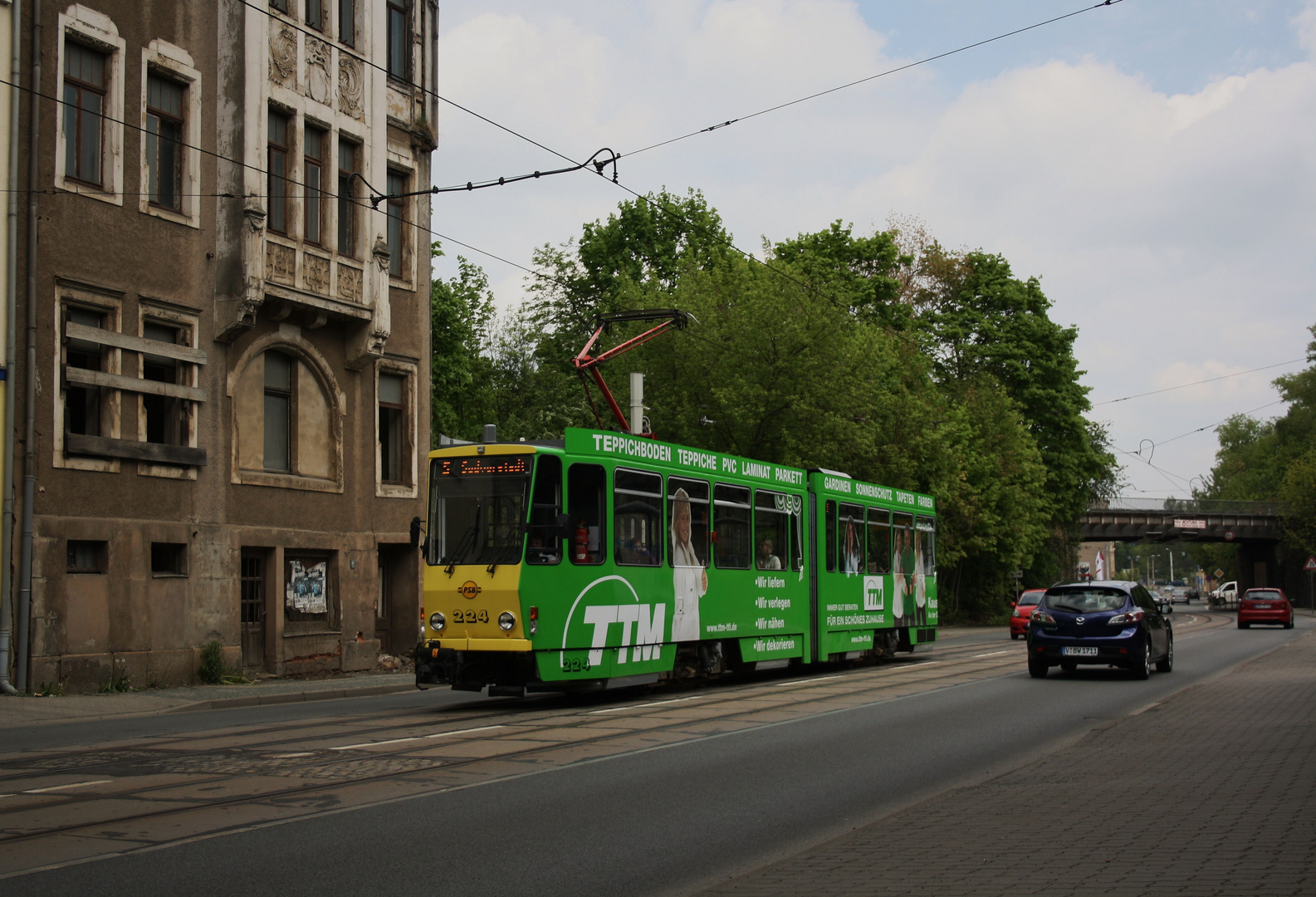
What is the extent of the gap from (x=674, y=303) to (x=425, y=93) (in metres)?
12.8

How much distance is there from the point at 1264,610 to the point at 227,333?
127 feet

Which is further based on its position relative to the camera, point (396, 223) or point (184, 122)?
point (396, 223)

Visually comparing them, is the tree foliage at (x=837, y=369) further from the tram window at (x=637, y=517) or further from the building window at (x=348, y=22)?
the tram window at (x=637, y=517)

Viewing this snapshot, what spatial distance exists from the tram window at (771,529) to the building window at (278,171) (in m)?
9.99

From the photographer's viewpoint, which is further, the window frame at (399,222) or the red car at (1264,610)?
the red car at (1264,610)

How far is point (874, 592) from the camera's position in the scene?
24.3m

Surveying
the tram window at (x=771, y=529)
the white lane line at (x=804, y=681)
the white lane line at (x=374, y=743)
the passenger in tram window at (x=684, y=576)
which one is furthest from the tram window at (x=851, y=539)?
the white lane line at (x=374, y=743)

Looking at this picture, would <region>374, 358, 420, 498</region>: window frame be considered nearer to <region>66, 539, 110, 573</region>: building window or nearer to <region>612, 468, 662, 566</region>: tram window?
<region>66, 539, 110, 573</region>: building window

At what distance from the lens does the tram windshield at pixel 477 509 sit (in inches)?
619

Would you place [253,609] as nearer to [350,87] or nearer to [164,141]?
[164,141]

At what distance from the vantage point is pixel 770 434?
3728 centimetres

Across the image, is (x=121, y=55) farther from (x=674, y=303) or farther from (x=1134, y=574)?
(x=1134, y=574)

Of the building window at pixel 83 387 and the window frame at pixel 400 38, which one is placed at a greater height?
the window frame at pixel 400 38

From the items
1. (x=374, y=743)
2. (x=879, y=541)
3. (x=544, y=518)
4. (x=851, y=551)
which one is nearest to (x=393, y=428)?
(x=851, y=551)
